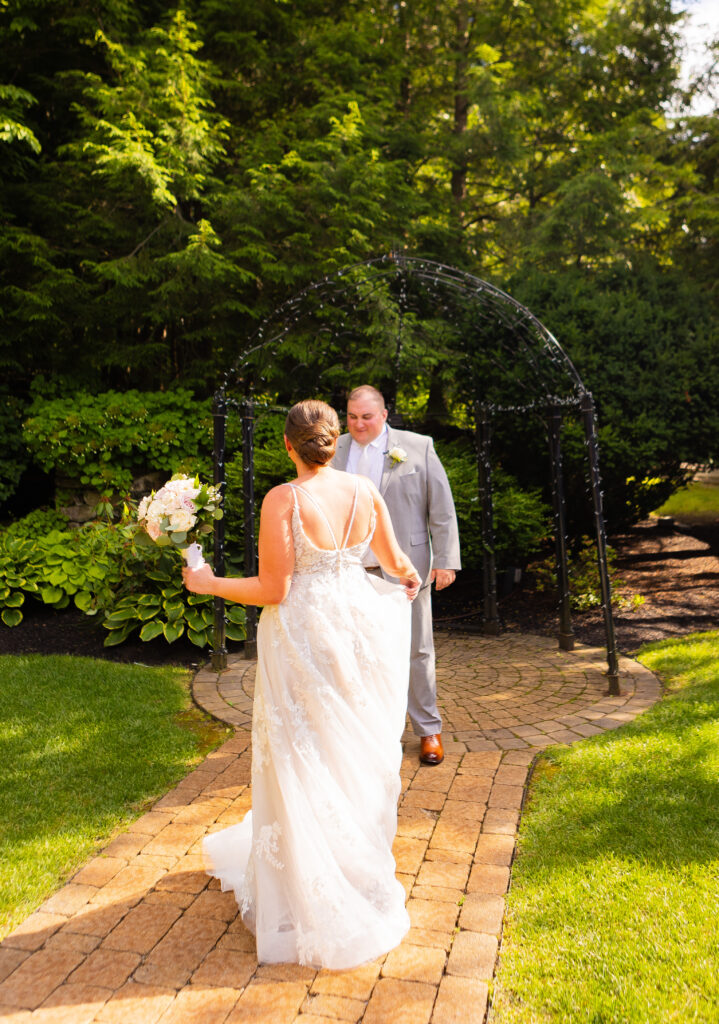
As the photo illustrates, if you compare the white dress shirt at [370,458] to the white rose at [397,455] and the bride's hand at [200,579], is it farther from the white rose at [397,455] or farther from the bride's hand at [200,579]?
the bride's hand at [200,579]

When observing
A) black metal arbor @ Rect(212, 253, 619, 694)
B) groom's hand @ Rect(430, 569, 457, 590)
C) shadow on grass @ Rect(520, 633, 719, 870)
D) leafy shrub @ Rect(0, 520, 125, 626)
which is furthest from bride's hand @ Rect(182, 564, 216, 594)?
leafy shrub @ Rect(0, 520, 125, 626)

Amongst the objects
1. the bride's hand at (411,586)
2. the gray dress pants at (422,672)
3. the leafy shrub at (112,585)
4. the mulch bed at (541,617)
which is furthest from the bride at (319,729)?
the mulch bed at (541,617)

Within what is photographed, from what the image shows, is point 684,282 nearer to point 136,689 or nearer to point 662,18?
point 662,18

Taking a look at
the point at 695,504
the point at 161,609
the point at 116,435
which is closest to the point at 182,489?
the point at 161,609

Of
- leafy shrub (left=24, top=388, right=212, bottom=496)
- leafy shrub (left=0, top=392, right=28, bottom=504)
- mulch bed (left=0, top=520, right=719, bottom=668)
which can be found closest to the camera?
mulch bed (left=0, top=520, right=719, bottom=668)

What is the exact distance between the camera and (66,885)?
3268mm

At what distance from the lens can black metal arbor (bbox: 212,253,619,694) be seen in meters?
6.81

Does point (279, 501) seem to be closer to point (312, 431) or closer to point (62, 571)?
point (312, 431)

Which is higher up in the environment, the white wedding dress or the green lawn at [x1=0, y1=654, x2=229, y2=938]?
the white wedding dress

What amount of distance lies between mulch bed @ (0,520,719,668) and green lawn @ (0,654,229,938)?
0.40 metres

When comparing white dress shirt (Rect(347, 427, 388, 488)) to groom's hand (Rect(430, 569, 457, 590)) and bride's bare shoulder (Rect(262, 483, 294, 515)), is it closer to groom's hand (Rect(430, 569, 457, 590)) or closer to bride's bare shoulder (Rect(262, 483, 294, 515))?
groom's hand (Rect(430, 569, 457, 590))

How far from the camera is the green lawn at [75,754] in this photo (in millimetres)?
3484

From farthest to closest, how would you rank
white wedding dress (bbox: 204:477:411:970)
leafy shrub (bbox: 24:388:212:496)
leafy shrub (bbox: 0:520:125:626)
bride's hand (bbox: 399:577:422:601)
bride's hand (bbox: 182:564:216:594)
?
leafy shrub (bbox: 24:388:212:496) → leafy shrub (bbox: 0:520:125:626) → bride's hand (bbox: 399:577:422:601) → bride's hand (bbox: 182:564:216:594) → white wedding dress (bbox: 204:477:411:970)

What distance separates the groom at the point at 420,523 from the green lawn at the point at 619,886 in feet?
2.51
